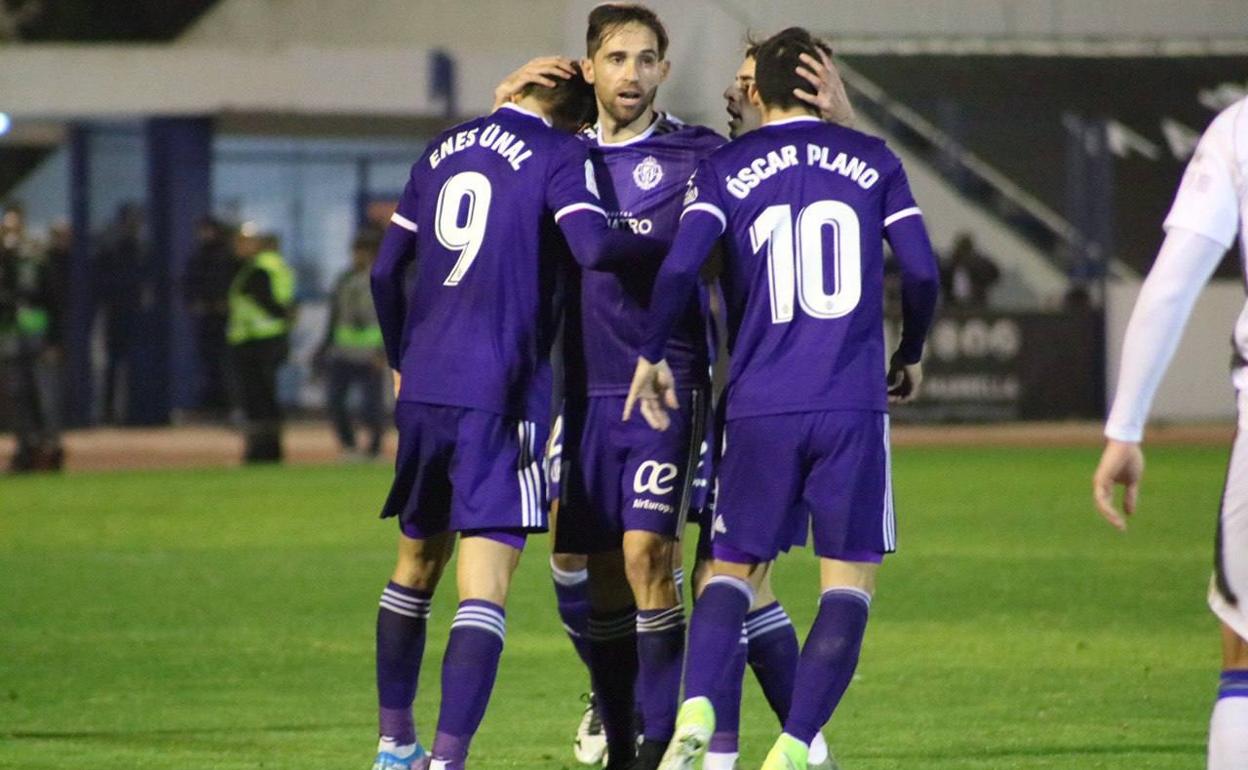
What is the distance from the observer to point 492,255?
6469 millimetres

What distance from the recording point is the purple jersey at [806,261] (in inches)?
247

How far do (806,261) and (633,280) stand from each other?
28.0 inches

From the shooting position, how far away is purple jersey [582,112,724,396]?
6859 millimetres

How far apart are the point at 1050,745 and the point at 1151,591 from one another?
4485 mm

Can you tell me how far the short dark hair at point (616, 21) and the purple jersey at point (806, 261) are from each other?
0.64 m

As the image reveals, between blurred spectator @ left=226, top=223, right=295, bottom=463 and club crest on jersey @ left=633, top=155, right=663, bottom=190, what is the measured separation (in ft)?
47.0

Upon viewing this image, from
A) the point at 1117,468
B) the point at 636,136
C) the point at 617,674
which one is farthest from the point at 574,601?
the point at 1117,468

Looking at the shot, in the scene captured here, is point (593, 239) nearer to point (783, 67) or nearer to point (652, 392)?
point (652, 392)

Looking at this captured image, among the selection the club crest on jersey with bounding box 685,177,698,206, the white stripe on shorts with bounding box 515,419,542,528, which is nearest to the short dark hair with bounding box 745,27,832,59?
the club crest on jersey with bounding box 685,177,698,206

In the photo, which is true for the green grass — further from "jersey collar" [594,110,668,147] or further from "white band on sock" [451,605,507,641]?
"jersey collar" [594,110,668,147]

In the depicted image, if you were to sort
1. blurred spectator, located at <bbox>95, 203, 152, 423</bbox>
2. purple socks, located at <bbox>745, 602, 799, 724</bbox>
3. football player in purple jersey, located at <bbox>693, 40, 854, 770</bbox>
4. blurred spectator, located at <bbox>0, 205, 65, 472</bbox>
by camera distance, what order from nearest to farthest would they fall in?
football player in purple jersey, located at <bbox>693, 40, 854, 770</bbox>, purple socks, located at <bbox>745, 602, 799, 724</bbox>, blurred spectator, located at <bbox>0, 205, 65, 472</bbox>, blurred spectator, located at <bbox>95, 203, 152, 423</bbox>

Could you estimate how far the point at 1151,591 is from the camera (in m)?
11.7

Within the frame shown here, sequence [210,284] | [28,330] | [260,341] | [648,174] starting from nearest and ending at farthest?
1. [648,174]
2. [28,330]
3. [260,341]
4. [210,284]

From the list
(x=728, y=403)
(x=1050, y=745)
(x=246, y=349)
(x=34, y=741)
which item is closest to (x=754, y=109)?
(x=728, y=403)
